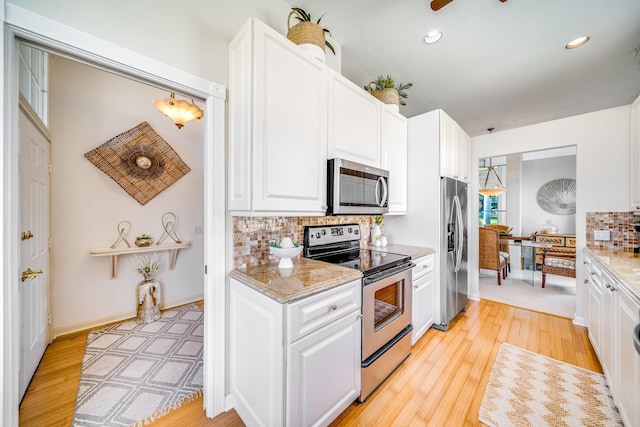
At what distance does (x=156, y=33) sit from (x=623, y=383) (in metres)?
3.31

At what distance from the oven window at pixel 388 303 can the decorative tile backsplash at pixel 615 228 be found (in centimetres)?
254

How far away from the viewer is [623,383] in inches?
54.1

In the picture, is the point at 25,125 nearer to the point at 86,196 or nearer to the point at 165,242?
the point at 86,196

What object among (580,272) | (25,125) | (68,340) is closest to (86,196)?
(25,125)

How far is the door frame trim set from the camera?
98 cm

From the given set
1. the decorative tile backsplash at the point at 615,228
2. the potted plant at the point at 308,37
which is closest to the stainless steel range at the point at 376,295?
the potted plant at the point at 308,37

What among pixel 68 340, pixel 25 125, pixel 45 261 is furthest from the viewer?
pixel 68 340

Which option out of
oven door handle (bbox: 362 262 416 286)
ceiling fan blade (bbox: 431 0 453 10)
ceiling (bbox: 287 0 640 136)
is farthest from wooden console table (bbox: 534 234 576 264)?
ceiling fan blade (bbox: 431 0 453 10)

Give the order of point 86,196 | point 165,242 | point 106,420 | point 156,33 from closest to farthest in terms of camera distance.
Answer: point 156,33, point 106,420, point 86,196, point 165,242

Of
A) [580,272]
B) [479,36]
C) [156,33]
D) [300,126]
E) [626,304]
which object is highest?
[479,36]

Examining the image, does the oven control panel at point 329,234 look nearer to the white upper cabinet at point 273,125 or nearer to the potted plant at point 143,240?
the white upper cabinet at point 273,125

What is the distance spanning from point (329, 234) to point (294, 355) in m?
1.10

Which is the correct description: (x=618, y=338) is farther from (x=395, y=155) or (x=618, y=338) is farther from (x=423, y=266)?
(x=395, y=155)

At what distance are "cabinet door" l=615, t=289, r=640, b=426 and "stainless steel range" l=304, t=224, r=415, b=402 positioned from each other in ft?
3.86
